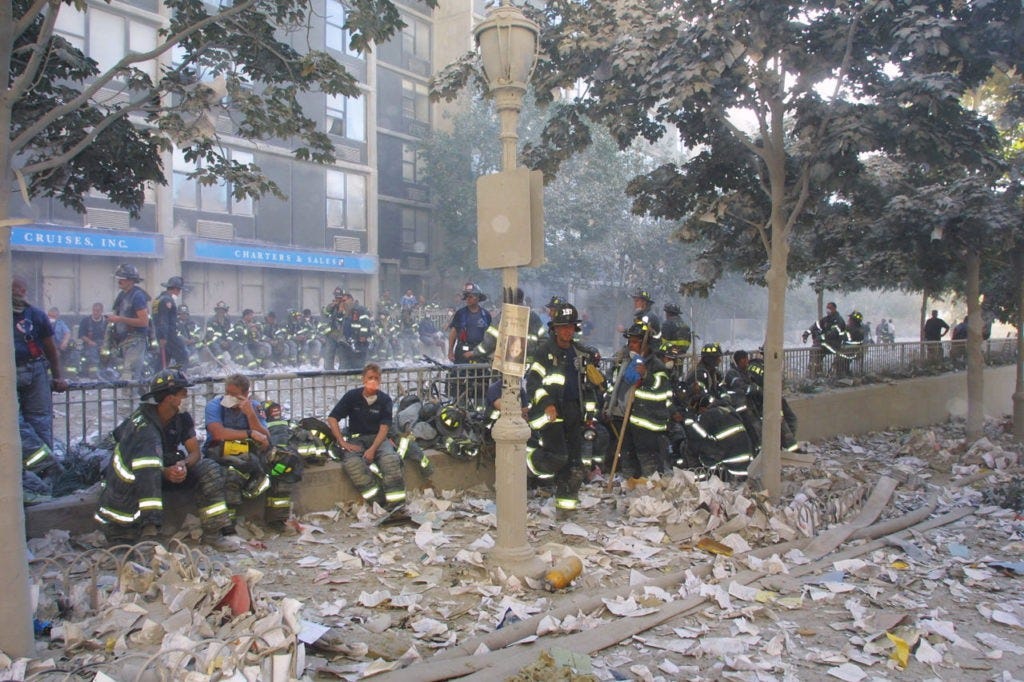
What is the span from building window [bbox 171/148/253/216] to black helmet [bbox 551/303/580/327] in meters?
19.6

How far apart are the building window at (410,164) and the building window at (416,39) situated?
4.05m

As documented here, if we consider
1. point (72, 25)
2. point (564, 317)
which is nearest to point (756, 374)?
point (564, 317)

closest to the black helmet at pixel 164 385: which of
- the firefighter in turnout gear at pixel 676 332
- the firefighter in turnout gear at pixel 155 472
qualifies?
the firefighter in turnout gear at pixel 155 472

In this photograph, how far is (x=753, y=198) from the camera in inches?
353

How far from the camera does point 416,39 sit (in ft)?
113

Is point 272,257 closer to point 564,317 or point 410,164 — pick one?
point 410,164

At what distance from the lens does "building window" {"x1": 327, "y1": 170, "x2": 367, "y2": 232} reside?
3020 cm

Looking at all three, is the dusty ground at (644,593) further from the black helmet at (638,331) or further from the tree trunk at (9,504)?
the black helmet at (638,331)

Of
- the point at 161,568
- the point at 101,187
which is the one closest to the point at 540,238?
the point at 161,568

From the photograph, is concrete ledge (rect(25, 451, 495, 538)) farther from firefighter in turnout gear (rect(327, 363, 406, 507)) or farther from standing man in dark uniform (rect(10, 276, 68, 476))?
standing man in dark uniform (rect(10, 276, 68, 476))

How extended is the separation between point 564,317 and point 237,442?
3.13m

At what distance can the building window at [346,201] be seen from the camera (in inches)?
1189

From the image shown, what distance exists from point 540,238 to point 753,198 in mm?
4551

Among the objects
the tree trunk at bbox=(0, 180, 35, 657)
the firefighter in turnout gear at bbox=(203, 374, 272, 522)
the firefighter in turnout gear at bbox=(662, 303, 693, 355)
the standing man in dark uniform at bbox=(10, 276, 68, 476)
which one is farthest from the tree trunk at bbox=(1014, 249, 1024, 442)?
the tree trunk at bbox=(0, 180, 35, 657)
